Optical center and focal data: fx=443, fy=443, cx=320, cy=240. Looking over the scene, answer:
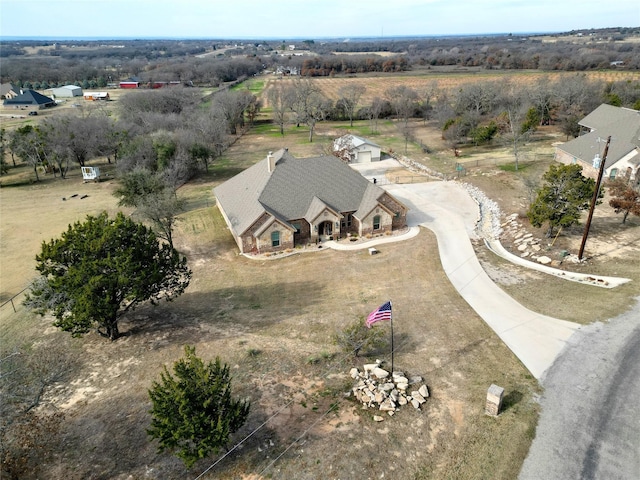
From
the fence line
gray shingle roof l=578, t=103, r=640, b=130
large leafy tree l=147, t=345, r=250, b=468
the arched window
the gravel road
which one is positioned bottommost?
the fence line

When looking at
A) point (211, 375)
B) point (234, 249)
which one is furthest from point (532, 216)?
point (211, 375)

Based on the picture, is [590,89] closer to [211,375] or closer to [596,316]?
[596,316]

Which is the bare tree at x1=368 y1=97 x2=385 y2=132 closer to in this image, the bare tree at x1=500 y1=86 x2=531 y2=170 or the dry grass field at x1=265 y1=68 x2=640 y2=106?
the dry grass field at x1=265 y1=68 x2=640 y2=106

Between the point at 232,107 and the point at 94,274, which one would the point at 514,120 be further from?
the point at 94,274

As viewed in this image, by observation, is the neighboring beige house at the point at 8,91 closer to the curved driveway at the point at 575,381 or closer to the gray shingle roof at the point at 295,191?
the gray shingle roof at the point at 295,191

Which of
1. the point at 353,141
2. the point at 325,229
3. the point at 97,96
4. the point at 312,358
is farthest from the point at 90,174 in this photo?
the point at 97,96

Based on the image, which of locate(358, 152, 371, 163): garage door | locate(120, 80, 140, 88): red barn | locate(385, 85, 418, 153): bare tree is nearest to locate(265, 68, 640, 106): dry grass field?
locate(385, 85, 418, 153): bare tree
